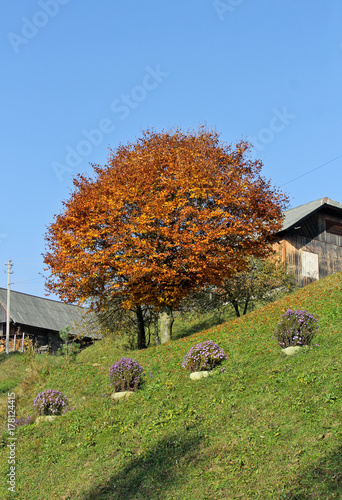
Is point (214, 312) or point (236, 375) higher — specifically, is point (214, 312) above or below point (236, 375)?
above

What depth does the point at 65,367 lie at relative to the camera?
21.0 m

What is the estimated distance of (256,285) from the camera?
2938cm

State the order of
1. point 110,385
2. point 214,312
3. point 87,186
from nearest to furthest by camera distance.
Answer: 1. point 110,385
2. point 87,186
3. point 214,312

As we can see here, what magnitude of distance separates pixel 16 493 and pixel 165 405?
412 centimetres

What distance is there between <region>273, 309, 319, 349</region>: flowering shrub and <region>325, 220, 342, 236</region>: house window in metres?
26.4

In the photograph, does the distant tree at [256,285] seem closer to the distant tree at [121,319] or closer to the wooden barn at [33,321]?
the distant tree at [121,319]

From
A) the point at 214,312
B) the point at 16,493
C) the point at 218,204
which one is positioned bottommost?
the point at 16,493

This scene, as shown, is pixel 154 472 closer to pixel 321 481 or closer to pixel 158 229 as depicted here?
pixel 321 481

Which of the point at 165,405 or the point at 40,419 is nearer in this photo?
the point at 165,405

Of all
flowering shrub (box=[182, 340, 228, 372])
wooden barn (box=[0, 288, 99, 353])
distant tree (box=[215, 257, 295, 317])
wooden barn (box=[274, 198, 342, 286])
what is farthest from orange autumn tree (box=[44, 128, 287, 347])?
wooden barn (box=[0, 288, 99, 353])

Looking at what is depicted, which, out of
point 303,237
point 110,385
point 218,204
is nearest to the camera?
point 110,385

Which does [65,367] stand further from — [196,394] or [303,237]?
[303,237]

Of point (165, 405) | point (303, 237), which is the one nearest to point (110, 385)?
point (165, 405)

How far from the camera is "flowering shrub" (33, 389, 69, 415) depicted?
15.7 metres
